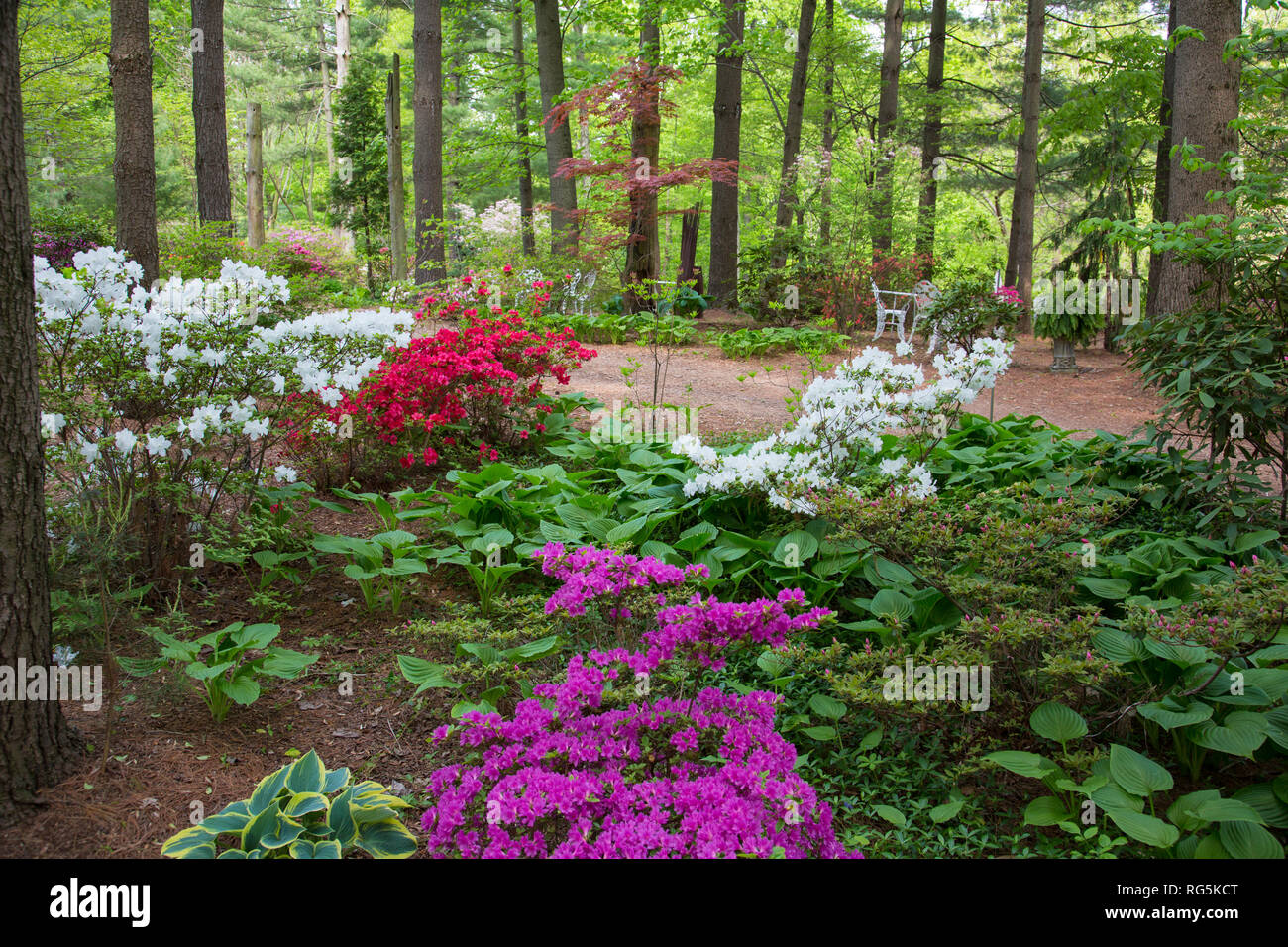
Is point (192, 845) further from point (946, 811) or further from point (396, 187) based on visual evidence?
point (396, 187)

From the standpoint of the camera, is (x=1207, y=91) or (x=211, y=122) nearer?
(x=1207, y=91)

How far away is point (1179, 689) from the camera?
2.41 meters

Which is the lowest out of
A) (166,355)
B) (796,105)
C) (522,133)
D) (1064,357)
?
(166,355)

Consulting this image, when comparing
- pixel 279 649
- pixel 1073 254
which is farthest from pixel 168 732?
pixel 1073 254

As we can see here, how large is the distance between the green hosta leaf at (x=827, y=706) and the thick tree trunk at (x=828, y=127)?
978cm

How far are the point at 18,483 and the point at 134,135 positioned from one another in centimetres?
482

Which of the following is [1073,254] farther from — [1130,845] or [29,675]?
[29,675]

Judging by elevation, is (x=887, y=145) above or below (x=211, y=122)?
above

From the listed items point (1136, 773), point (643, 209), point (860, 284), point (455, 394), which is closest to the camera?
point (1136, 773)

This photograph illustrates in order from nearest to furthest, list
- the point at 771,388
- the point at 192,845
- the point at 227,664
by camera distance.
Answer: the point at 192,845, the point at 227,664, the point at 771,388

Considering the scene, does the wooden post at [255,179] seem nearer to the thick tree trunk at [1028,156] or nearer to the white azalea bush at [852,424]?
the white azalea bush at [852,424]

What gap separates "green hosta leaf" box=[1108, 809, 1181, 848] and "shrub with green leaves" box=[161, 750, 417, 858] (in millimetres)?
1693

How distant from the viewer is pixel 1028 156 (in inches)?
470

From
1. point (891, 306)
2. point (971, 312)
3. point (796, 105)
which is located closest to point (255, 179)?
point (796, 105)
